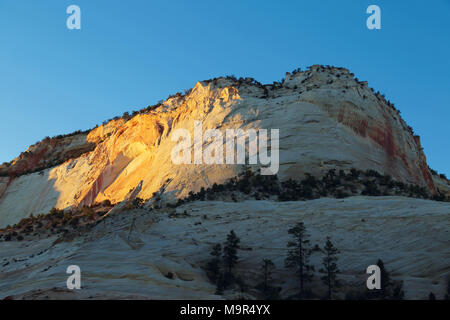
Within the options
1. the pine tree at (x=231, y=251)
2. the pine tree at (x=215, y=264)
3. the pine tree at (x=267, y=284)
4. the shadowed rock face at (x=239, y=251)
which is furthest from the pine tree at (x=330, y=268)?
the pine tree at (x=215, y=264)

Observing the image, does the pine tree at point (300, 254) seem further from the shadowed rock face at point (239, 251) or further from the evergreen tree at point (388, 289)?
the evergreen tree at point (388, 289)

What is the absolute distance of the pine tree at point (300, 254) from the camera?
23.1 meters

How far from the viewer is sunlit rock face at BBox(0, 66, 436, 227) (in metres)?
39.8

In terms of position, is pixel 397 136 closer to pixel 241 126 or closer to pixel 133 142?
pixel 241 126

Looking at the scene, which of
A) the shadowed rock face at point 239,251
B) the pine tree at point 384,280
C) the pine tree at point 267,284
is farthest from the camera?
the pine tree at point 267,284

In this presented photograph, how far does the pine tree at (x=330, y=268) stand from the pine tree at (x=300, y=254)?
680 millimetres

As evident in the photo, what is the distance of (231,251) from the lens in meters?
24.4

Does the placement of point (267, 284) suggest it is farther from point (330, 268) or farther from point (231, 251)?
point (330, 268)

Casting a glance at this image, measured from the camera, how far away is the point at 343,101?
44625 millimetres

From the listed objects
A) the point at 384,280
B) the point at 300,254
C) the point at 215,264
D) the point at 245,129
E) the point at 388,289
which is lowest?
the point at 388,289

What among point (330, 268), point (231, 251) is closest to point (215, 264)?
point (231, 251)

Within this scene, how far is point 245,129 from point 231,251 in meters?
20.1

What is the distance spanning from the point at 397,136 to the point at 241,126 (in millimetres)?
12809
